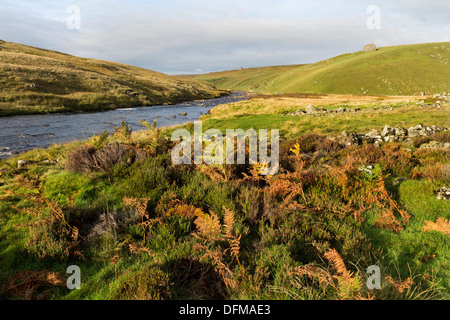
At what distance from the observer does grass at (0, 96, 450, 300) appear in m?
2.88

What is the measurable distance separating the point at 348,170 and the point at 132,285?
533 centimetres

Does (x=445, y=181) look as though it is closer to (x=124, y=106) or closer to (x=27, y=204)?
(x=27, y=204)

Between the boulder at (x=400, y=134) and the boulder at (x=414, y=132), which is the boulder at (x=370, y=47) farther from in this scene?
the boulder at (x=400, y=134)

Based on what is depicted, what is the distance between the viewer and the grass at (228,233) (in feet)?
9.46

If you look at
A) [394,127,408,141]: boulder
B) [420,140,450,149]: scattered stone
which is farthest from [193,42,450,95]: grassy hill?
[420,140,450,149]: scattered stone

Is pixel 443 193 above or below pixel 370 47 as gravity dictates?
below

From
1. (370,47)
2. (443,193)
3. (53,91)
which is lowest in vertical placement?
(443,193)

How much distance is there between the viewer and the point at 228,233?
322cm

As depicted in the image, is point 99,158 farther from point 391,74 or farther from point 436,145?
point 391,74

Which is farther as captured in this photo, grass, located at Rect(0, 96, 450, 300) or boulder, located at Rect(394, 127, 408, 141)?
boulder, located at Rect(394, 127, 408, 141)

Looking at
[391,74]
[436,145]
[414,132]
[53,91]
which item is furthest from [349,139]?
[391,74]

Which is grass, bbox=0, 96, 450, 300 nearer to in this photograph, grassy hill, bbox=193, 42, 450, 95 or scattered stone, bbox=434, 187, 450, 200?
scattered stone, bbox=434, 187, 450, 200

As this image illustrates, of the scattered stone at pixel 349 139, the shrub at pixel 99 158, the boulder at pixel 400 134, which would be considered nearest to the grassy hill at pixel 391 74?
the boulder at pixel 400 134
